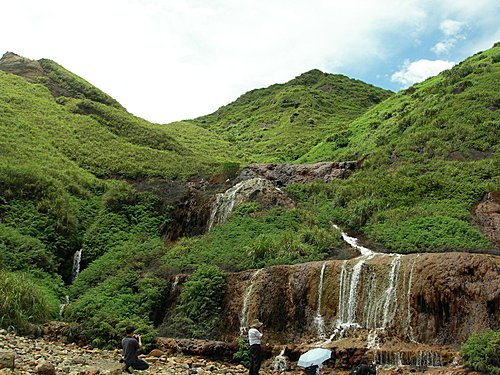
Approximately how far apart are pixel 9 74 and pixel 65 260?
142 feet

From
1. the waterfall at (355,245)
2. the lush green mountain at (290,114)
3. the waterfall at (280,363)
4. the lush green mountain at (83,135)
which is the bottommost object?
the waterfall at (280,363)

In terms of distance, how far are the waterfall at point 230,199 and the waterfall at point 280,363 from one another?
14.4 meters

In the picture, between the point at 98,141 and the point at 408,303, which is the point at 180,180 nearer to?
the point at 98,141

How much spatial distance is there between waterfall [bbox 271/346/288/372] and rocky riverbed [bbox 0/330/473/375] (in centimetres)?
15

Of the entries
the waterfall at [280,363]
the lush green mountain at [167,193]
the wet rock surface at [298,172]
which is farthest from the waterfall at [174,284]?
the wet rock surface at [298,172]

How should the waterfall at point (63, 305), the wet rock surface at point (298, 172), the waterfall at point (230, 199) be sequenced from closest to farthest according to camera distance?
the waterfall at point (63, 305) < the waterfall at point (230, 199) < the wet rock surface at point (298, 172)

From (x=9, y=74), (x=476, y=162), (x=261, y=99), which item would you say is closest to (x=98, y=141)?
(x=9, y=74)

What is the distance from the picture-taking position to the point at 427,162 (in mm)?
36125

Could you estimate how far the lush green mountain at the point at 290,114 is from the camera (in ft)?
218

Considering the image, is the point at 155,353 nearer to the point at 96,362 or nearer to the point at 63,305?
the point at 96,362

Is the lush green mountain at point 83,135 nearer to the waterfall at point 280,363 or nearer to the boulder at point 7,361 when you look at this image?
the waterfall at point 280,363

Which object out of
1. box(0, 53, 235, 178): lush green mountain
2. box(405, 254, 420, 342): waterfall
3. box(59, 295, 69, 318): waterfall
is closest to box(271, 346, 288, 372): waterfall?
box(405, 254, 420, 342): waterfall

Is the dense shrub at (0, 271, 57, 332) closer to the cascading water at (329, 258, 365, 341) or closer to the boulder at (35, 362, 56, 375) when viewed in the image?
the boulder at (35, 362, 56, 375)

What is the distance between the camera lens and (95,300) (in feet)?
77.9
